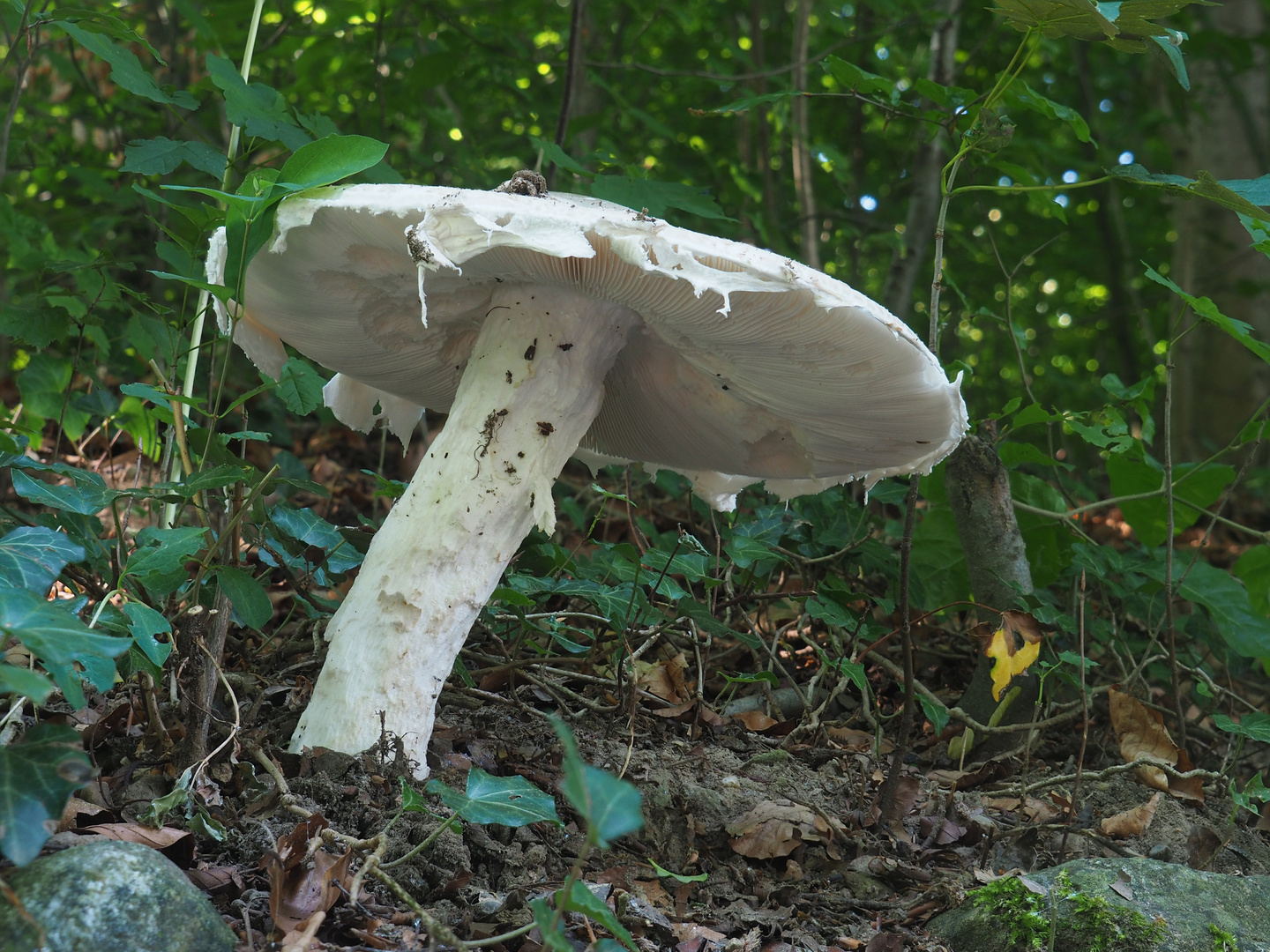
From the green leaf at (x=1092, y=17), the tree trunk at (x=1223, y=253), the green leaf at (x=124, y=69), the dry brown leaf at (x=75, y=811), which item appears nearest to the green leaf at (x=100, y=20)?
the green leaf at (x=124, y=69)

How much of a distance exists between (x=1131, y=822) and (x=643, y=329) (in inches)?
71.6

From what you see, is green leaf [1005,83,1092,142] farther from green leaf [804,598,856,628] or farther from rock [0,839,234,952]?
rock [0,839,234,952]

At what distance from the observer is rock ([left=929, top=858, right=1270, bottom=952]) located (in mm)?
1703

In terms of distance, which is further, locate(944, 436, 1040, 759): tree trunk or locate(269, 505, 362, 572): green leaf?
locate(944, 436, 1040, 759): tree trunk

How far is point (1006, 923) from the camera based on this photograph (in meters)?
1.76

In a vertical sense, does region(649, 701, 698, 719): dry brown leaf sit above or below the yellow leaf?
below

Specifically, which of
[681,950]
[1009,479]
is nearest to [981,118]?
[1009,479]

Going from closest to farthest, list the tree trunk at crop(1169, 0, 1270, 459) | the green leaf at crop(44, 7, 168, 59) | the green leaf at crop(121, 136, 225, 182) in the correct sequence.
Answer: the green leaf at crop(44, 7, 168, 59), the green leaf at crop(121, 136, 225, 182), the tree trunk at crop(1169, 0, 1270, 459)

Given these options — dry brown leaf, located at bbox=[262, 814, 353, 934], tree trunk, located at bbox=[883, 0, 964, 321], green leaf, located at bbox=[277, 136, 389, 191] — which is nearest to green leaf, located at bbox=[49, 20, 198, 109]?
green leaf, located at bbox=[277, 136, 389, 191]

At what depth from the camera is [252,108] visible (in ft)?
9.21

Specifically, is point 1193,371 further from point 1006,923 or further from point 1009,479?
point 1006,923

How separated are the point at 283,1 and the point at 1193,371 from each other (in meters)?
7.32

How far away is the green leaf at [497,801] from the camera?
→ 5.06 ft

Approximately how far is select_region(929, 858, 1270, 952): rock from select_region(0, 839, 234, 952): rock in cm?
137
